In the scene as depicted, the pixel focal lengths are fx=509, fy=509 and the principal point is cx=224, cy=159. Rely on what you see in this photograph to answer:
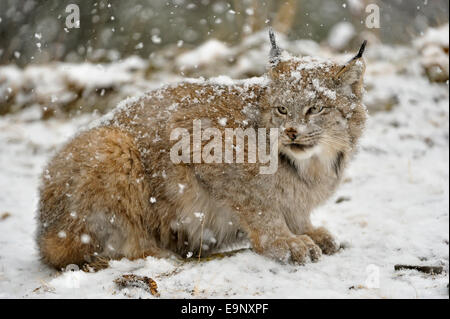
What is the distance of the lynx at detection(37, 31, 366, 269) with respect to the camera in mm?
4023

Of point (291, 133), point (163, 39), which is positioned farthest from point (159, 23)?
point (291, 133)

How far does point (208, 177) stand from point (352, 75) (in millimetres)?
1436

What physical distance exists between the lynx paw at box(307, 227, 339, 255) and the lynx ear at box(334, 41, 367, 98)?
125 centimetres

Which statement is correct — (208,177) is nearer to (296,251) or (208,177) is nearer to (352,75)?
(296,251)

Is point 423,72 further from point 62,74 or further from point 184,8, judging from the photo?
point 62,74

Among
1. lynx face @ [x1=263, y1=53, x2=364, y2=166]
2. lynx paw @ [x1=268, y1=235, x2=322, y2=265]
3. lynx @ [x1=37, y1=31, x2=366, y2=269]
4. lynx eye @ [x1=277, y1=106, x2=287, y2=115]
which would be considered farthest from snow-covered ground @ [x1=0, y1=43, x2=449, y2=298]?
lynx eye @ [x1=277, y1=106, x2=287, y2=115]

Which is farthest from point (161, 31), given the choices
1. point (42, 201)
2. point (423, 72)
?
point (42, 201)

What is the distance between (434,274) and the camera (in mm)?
3648

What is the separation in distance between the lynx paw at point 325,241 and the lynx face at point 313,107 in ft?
2.35

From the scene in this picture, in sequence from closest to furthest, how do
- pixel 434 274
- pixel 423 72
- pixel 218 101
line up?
1. pixel 434 274
2. pixel 218 101
3. pixel 423 72

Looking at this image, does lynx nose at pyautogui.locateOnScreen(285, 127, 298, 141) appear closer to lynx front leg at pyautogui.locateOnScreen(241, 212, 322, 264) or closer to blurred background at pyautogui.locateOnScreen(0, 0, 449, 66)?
lynx front leg at pyautogui.locateOnScreen(241, 212, 322, 264)

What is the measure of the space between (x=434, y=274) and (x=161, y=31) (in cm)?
855

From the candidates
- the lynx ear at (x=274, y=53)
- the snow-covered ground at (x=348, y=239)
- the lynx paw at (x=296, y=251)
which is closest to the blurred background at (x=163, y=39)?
the snow-covered ground at (x=348, y=239)

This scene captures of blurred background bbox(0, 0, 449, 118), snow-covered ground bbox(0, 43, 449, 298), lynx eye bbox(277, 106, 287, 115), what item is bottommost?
snow-covered ground bbox(0, 43, 449, 298)
